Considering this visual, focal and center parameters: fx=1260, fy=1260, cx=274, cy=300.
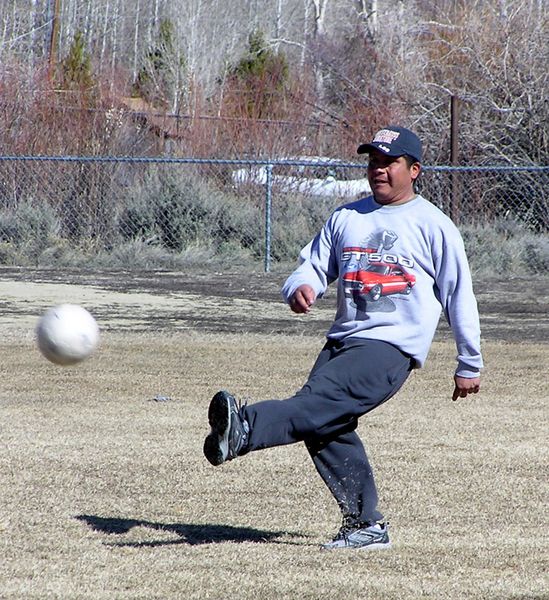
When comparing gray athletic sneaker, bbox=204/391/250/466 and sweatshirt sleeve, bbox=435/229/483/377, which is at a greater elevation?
sweatshirt sleeve, bbox=435/229/483/377

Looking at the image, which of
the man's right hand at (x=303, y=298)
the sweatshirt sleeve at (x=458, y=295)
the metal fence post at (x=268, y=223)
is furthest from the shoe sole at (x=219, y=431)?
the metal fence post at (x=268, y=223)

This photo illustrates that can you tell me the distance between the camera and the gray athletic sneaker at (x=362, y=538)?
4.99m

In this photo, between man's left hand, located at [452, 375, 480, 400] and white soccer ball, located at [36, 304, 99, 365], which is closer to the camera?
man's left hand, located at [452, 375, 480, 400]

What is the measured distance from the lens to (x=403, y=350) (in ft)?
16.2

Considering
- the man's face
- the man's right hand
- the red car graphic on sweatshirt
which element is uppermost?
the man's face

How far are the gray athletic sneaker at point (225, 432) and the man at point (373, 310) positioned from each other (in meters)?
0.19

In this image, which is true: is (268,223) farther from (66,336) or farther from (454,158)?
(66,336)

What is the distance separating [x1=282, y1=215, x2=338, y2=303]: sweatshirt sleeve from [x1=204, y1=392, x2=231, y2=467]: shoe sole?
0.63 m

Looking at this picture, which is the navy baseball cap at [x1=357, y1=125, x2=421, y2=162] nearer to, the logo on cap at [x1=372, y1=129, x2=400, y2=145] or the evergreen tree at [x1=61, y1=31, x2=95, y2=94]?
the logo on cap at [x1=372, y1=129, x2=400, y2=145]

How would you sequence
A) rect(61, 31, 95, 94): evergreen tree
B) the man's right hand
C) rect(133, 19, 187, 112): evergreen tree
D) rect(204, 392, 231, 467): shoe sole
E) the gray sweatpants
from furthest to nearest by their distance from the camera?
rect(133, 19, 187, 112): evergreen tree, rect(61, 31, 95, 94): evergreen tree, the man's right hand, the gray sweatpants, rect(204, 392, 231, 467): shoe sole

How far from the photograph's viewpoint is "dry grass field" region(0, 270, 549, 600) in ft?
14.8

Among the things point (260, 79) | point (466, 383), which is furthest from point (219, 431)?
point (260, 79)

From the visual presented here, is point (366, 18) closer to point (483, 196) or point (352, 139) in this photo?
A: point (352, 139)

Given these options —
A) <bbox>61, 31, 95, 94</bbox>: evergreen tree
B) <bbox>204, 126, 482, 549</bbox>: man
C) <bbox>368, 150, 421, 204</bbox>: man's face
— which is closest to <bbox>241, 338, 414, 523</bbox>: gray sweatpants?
<bbox>204, 126, 482, 549</bbox>: man
